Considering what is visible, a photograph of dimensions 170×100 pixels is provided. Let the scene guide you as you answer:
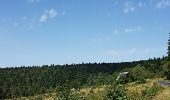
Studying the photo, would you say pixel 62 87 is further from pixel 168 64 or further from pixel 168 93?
pixel 168 64

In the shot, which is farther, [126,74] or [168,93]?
[126,74]

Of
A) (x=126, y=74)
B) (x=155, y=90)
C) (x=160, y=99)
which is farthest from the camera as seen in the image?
(x=126, y=74)

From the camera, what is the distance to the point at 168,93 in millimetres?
100062

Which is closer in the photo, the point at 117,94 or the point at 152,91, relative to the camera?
the point at 117,94

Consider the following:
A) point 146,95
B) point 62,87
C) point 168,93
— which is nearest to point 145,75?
point 146,95

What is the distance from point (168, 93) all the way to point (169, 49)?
2134 inches

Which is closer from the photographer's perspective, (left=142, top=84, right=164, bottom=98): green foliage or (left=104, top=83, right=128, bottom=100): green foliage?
(left=104, top=83, right=128, bottom=100): green foliage

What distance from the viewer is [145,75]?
183000 millimetres

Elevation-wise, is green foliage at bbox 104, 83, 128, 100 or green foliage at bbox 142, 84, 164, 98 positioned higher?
green foliage at bbox 104, 83, 128, 100

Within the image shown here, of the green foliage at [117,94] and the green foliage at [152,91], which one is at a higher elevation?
the green foliage at [117,94]

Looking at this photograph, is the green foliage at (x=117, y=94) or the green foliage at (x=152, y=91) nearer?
the green foliage at (x=117, y=94)

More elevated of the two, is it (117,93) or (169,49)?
(169,49)

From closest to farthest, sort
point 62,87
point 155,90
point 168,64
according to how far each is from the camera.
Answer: point 62,87 → point 155,90 → point 168,64

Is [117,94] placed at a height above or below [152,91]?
above
